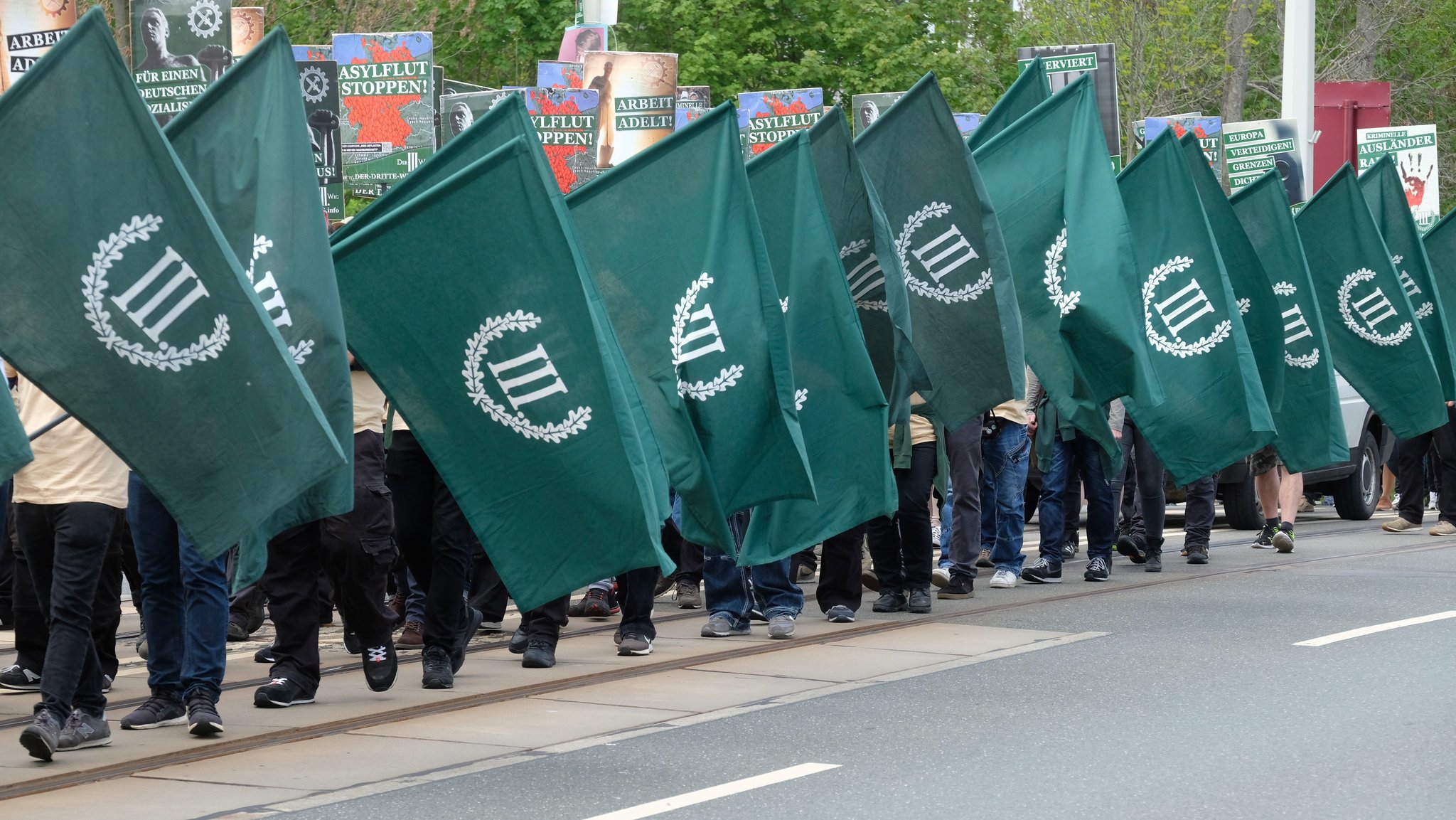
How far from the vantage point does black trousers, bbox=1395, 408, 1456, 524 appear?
661 inches

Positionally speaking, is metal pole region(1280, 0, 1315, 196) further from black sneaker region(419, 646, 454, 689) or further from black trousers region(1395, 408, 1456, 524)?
black sneaker region(419, 646, 454, 689)

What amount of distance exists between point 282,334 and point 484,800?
1.78m

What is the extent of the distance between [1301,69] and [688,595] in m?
14.7

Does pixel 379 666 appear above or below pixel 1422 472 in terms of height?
below

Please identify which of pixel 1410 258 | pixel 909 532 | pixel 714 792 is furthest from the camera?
pixel 1410 258

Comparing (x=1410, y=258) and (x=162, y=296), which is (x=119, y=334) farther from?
(x=1410, y=258)

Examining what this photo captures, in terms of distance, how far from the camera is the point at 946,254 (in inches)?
419

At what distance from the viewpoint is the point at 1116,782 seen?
664 centimetres

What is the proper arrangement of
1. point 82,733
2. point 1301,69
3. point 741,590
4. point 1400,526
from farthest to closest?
point 1301,69, point 1400,526, point 741,590, point 82,733

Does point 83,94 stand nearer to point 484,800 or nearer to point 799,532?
point 484,800

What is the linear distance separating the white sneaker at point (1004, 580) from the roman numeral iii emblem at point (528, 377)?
18.5 feet

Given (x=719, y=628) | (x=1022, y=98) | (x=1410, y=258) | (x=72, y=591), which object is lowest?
(x=719, y=628)

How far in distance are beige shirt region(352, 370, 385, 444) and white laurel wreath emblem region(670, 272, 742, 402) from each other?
1.29 meters

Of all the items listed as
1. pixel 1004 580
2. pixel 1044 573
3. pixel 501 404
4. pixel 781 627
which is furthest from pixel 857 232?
pixel 1044 573
